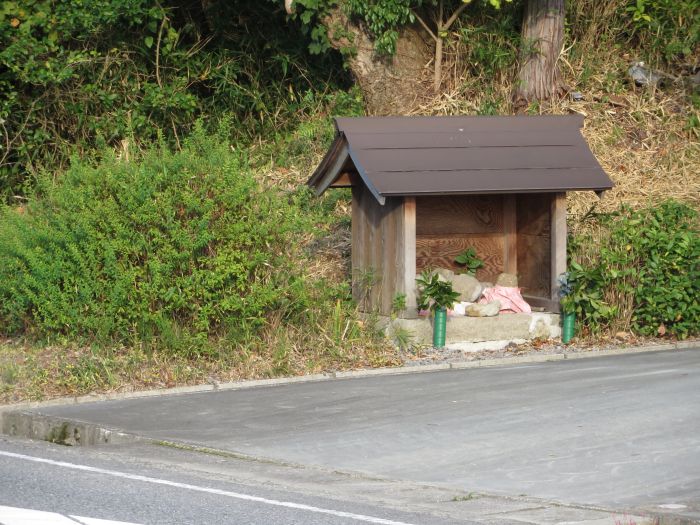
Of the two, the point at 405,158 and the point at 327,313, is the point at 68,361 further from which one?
the point at 405,158

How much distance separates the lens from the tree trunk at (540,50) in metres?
18.1

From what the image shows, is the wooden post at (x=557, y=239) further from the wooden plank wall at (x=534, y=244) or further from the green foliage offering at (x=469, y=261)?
the green foliage offering at (x=469, y=261)

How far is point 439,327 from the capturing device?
40.6 feet

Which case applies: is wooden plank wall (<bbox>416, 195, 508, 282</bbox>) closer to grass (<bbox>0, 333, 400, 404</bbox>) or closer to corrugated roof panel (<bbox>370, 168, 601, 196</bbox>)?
corrugated roof panel (<bbox>370, 168, 601, 196</bbox>)

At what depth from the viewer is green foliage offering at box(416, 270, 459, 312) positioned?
40.1ft

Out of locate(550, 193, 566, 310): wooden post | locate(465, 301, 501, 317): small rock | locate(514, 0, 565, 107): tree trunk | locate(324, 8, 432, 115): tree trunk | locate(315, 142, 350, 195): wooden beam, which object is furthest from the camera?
locate(514, 0, 565, 107): tree trunk

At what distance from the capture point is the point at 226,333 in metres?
11.9

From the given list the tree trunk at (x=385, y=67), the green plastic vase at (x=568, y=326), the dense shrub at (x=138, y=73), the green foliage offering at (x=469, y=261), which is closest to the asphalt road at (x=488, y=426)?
the green plastic vase at (x=568, y=326)

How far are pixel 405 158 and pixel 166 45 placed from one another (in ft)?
26.1

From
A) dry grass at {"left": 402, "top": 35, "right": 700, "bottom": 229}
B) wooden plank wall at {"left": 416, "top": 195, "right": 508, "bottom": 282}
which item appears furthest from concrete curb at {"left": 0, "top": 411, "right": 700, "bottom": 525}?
dry grass at {"left": 402, "top": 35, "right": 700, "bottom": 229}

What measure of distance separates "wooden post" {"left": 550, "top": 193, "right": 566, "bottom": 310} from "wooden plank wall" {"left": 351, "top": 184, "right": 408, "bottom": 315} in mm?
1773

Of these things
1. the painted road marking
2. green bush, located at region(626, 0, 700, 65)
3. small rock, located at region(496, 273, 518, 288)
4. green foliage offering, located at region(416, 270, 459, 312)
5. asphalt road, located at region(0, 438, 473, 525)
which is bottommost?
the painted road marking

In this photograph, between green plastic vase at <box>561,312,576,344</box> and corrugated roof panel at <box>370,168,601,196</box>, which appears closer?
corrugated roof panel at <box>370,168,601,196</box>

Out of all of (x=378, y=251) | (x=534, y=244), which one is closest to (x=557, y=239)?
(x=534, y=244)
